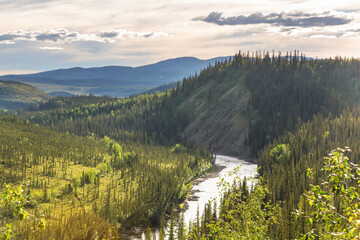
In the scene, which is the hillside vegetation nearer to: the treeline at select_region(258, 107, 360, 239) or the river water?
the river water

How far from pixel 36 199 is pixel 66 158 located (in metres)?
37.9

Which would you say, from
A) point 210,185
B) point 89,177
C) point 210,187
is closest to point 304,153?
point 210,185

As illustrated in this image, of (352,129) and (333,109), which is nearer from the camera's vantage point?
(352,129)

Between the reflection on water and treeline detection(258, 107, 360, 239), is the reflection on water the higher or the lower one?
the lower one

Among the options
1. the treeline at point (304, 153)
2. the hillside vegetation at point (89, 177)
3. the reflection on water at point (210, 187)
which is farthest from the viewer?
the treeline at point (304, 153)

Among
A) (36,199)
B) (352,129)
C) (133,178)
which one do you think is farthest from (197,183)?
(352,129)

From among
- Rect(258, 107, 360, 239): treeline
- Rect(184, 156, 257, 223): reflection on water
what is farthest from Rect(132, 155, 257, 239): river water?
Rect(258, 107, 360, 239): treeline

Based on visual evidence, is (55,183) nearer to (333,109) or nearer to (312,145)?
(312,145)

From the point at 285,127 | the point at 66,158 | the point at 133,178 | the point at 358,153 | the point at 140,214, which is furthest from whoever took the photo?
the point at 285,127

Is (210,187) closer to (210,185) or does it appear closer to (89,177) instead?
(210,185)

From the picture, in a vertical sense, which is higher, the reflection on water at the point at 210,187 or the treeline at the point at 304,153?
the treeline at the point at 304,153

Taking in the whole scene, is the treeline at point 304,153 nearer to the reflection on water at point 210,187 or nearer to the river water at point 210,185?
the river water at point 210,185

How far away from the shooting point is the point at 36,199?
7775 cm

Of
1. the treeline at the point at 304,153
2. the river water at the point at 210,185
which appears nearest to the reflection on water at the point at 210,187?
the river water at the point at 210,185
